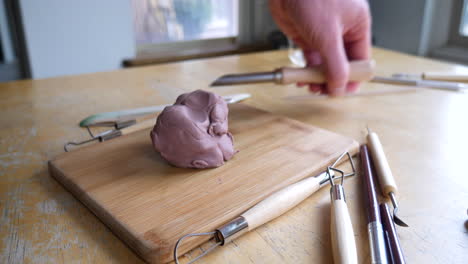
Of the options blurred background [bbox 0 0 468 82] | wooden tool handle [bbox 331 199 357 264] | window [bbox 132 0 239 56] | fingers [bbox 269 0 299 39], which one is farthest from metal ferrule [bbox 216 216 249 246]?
window [bbox 132 0 239 56]

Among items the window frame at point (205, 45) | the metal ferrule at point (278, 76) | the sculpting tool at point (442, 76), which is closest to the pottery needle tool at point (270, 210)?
the metal ferrule at point (278, 76)

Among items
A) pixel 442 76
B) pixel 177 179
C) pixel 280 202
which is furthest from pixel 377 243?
pixel 442 76

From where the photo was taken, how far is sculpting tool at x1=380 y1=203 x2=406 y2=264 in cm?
43

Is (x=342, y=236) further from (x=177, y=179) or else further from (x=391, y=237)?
(x=177, y=179)

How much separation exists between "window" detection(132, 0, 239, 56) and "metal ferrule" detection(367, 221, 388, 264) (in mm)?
2025

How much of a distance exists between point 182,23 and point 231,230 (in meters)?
2.06

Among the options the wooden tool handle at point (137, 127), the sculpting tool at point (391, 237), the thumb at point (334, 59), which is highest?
the thumb at point (334, 59)

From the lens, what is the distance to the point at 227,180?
59 cm

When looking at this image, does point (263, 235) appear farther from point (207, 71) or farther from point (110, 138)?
point (207, 71)

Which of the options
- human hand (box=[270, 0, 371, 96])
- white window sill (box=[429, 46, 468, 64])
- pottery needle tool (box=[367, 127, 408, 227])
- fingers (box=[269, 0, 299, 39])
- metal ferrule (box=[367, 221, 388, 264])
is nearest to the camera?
metal ferrule (box=[367, 221, 388, 264])

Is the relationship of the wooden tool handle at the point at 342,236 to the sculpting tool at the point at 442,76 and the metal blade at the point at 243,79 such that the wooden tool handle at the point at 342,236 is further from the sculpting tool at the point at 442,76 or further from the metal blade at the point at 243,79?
the sculpting tool at the point at 442,76

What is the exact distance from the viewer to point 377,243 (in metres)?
0.44

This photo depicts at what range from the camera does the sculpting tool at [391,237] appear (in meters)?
0.43

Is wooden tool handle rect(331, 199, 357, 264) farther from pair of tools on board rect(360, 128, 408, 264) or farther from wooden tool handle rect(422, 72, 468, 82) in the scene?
wooden tool handle rect(422, 72, 468, 82)
